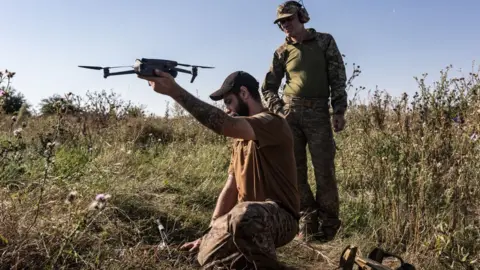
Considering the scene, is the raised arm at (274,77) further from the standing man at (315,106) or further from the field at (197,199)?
the field at (197,199)

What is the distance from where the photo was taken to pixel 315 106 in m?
3.79

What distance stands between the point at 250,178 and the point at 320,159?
3.62 feet

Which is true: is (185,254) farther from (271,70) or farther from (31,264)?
(271,70)

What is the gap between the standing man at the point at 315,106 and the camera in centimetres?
375

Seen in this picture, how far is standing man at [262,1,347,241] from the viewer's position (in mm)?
3754

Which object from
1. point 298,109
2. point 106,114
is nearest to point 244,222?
point 298,109

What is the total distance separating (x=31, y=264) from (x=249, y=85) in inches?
59.7

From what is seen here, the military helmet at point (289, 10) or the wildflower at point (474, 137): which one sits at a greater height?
the military helmet at point (289, 10)

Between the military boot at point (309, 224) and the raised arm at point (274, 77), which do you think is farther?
the raised arm at point (274, 77)

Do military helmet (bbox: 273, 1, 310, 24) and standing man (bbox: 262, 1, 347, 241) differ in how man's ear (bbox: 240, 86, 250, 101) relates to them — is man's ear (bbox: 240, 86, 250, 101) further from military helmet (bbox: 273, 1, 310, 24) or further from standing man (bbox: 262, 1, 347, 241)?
military helmet (bbox: 273, 1, 310, 24)

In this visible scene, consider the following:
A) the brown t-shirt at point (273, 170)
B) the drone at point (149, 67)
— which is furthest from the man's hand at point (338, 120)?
the drone at point (149, 67)

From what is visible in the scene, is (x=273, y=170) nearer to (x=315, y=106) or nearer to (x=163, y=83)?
(x=163, y=83)

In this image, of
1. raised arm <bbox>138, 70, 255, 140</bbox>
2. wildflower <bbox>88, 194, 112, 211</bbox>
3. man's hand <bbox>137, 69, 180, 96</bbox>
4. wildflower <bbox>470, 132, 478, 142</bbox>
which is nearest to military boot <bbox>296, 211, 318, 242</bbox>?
wildflower <bbox>470, 132, 478, 142</bbox>

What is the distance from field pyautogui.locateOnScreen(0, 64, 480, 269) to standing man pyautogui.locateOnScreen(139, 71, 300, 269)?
0.29m
